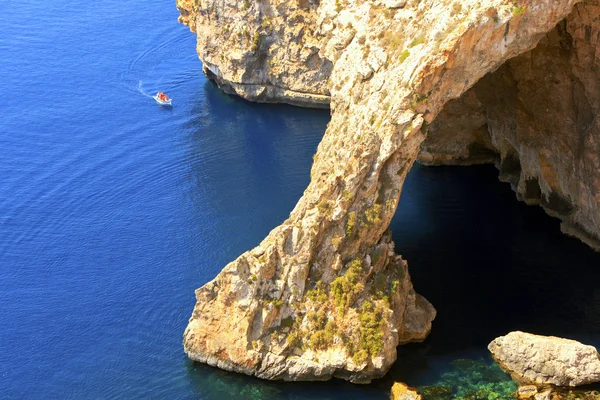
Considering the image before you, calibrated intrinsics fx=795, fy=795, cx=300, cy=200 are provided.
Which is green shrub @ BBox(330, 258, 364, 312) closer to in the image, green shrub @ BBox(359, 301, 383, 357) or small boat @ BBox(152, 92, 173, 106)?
green shrub @ BBox(359, 301, 383, 357)

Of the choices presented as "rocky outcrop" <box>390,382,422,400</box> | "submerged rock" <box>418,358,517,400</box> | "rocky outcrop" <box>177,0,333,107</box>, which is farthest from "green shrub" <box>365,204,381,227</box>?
"rocky outcrop" <box>177,0,333,107</box>

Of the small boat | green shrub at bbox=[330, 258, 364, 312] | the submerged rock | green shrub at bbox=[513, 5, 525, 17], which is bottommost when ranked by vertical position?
the submerged rock

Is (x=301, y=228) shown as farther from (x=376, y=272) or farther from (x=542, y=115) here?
(x=542, y=115)

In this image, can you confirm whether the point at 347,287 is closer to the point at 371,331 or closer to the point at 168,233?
the point at 371,331

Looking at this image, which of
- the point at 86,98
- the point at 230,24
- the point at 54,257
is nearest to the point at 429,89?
the point at 54,257

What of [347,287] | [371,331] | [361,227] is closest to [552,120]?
[361,227]

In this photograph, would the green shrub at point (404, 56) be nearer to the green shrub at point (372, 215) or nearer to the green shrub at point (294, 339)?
the green shrub at point (372, 215)

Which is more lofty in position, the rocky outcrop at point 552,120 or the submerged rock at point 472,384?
the rocky outcrop at point 552,120

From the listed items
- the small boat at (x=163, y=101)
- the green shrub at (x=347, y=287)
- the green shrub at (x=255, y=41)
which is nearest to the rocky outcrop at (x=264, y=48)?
the green shrub at (x=255, y=41)
